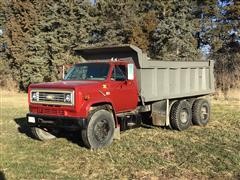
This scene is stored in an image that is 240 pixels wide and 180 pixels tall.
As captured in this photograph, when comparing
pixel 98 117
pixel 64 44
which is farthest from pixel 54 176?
pixel 64 44

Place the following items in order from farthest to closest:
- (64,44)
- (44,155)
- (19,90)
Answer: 1. (19,90)
2. (64,44)
3. (44,155)

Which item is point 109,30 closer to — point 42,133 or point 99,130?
point 42,133

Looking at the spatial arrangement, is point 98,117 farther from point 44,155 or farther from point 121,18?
point 121,18

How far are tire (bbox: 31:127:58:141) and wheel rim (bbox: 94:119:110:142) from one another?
6.74ft

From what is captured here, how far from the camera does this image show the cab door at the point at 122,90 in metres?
11.5

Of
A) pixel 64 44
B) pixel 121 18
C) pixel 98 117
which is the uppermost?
pixel 121 18

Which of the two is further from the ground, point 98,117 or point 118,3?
point 118,3

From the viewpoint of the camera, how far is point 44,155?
1035cm

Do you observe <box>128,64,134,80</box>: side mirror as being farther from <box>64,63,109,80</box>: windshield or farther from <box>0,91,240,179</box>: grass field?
<box>0,91,240,179</box>: grass field

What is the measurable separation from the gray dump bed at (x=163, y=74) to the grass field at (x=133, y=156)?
123cm

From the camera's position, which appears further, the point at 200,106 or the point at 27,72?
the point at 27,72

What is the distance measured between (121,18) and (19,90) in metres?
9.92

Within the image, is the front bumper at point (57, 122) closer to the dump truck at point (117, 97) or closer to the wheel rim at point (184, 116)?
the dump truck at point (117, 97)

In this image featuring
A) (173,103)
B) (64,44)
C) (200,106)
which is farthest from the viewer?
(64,44)
